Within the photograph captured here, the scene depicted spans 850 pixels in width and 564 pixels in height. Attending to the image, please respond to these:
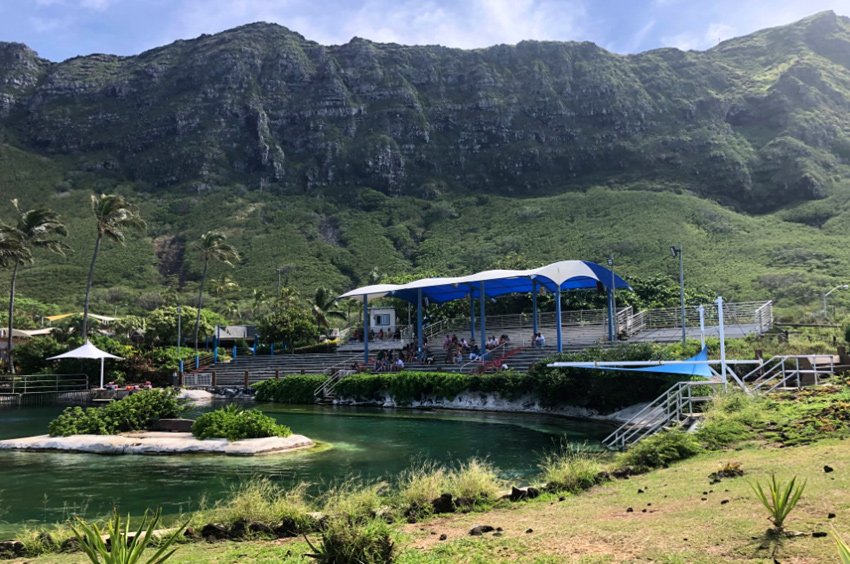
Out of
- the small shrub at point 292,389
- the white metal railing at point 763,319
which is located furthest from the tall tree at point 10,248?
the white metal railing at point 763,319

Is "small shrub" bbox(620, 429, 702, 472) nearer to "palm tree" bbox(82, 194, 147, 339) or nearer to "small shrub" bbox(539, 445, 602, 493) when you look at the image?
"small shrub" bbox(539, 445, 602, 493)

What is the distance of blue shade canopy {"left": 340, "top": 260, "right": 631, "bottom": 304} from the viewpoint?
33.8 m

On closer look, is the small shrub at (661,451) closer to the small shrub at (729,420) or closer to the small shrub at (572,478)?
the small shrub at (729,420)

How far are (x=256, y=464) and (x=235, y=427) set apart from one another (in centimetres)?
332

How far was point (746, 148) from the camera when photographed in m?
116

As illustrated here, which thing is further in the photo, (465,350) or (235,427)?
(465,350)

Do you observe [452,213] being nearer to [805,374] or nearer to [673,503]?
[805,374]

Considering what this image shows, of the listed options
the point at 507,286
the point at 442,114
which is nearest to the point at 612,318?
the point at 507,286

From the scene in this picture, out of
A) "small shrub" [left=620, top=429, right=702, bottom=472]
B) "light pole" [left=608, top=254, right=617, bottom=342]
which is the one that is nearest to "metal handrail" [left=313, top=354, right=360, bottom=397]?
"light pole" [left=608, top=254, right=617, bottom=342]

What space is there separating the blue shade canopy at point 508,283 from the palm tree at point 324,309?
18.1 metres

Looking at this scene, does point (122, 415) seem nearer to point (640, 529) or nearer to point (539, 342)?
point (640, 529)

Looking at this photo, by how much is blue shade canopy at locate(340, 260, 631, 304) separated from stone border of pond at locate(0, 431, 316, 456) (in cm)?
1820

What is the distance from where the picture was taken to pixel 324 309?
6600cm

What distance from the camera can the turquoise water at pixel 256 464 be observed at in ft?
39.5
